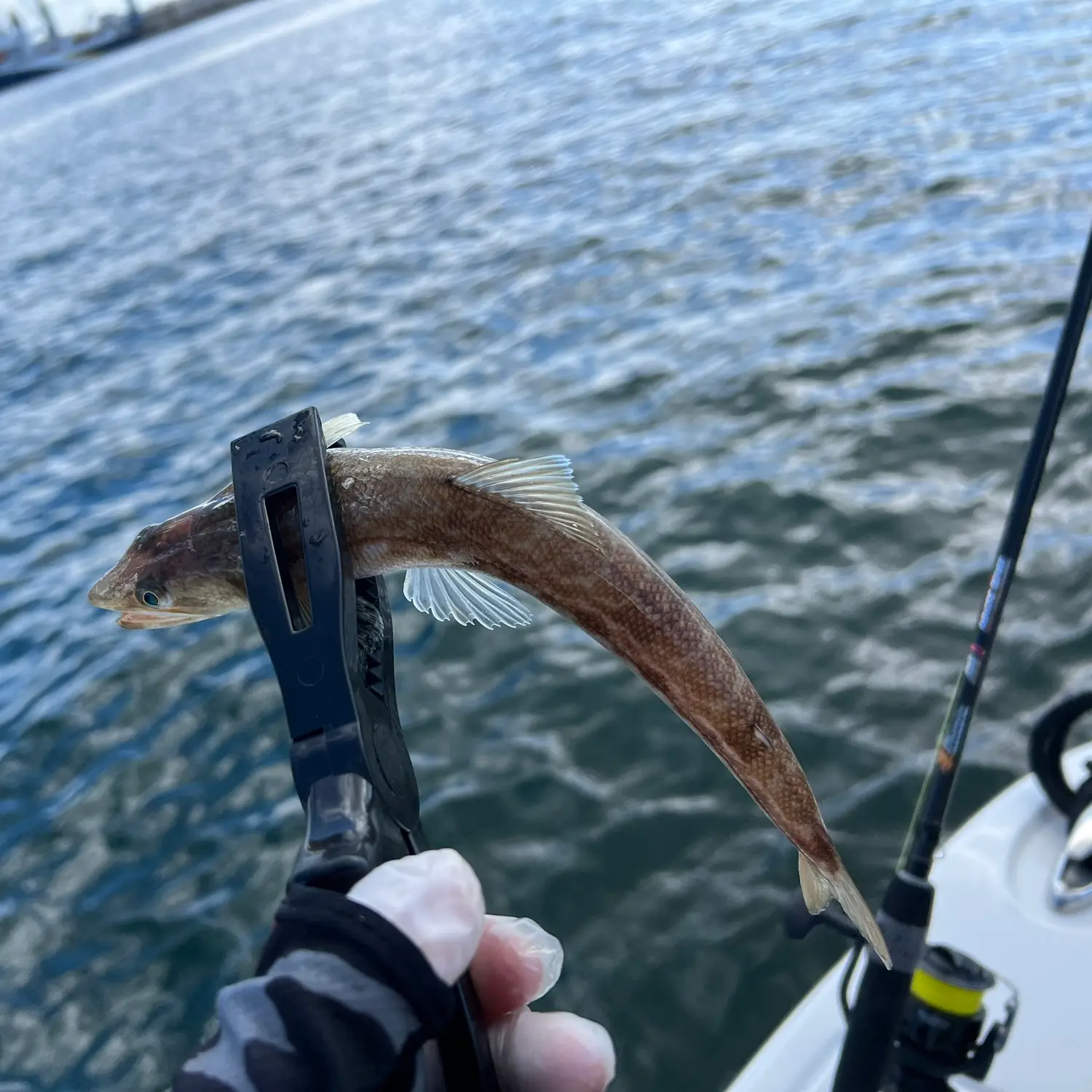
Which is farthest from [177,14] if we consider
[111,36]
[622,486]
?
[622,486]

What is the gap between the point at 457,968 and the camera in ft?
4.16

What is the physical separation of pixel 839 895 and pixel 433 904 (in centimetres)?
114

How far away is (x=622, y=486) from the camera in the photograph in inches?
294

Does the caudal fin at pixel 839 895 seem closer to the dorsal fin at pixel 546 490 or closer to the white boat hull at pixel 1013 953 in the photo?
the dorsal fin at pixel 546 490

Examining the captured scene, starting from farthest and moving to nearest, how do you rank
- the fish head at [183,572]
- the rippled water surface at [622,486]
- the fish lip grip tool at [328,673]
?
1. the rippled water surface at [622,486]
2. the fish head at [183,572]
3. the fish lip grip tool at [328,673]

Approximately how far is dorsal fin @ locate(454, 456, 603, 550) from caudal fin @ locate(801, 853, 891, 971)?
0.83 m

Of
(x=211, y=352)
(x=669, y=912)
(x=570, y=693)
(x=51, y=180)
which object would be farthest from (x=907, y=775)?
(x=51, y=180)

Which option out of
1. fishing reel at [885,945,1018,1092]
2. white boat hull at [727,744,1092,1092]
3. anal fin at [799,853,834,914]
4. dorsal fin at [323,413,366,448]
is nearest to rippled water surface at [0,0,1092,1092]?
white boat hull at [727,744,1092,1092]

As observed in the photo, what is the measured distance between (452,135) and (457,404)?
14232mm

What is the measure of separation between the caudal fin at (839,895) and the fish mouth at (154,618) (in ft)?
5.02

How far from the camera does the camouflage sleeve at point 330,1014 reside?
1.15m

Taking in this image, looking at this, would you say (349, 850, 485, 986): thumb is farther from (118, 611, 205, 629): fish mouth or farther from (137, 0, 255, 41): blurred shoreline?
(137, 0, 255, 41): blurred shoreline

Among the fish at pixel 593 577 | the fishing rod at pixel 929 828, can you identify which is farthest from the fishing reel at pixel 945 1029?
the fish at pixel 593 577

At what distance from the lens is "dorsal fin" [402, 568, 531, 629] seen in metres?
2.33
